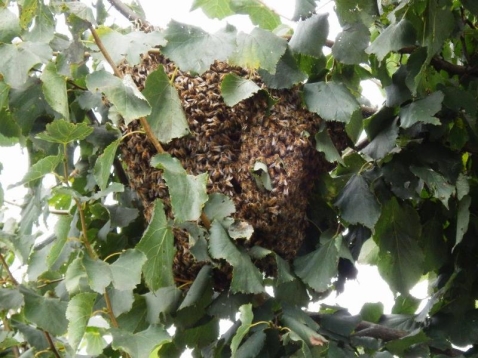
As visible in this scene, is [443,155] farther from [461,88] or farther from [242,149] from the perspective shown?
[242,149]

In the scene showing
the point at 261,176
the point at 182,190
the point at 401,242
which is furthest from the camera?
the point at 401,242

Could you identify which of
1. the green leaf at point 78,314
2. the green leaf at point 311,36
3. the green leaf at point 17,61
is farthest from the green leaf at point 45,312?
the green leaf at point 311,36

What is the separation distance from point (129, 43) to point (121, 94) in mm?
95

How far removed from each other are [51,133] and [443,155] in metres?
0.61

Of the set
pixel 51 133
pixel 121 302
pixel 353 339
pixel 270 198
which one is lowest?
pixel 353 339

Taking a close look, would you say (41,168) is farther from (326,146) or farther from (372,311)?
(372,311)

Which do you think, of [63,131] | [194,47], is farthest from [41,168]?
[194,47]

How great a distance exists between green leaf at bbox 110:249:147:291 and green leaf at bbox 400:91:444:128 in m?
0.45

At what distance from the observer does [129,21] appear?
1325mm

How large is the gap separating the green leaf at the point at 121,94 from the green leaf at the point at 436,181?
427 millimetres

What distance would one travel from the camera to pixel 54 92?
1128 millimetres

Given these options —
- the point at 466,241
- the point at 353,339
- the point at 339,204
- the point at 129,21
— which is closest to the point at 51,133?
the point at 129,21

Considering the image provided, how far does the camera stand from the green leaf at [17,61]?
110 centimetres

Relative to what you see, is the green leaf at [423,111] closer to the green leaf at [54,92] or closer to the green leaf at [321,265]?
the green leaf at [321,265]
